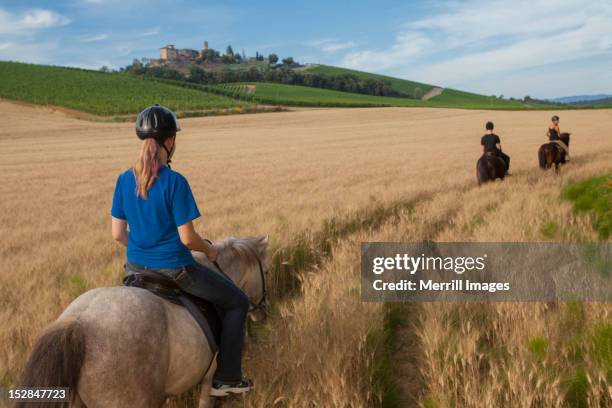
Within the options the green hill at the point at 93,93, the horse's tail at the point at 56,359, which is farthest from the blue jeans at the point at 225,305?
the green hill at the point at 93,93

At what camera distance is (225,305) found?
129 inches

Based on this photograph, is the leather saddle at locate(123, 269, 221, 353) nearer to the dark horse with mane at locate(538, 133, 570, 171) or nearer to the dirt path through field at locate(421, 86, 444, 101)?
the dark horse with mane at locate(538, 133, 570, 171)

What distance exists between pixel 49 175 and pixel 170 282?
808 inches

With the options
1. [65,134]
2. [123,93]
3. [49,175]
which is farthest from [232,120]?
[49,175]

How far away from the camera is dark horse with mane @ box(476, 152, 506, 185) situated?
43.5ft

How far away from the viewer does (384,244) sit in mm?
6801

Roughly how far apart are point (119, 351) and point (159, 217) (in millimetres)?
885

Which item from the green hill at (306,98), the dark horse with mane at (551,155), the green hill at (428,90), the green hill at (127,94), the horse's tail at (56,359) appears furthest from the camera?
the green hill at (428,90)

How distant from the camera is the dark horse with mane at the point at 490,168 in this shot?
13266 mm

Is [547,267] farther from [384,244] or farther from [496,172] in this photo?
[496,172]

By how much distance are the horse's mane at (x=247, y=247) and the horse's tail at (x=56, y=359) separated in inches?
63.5

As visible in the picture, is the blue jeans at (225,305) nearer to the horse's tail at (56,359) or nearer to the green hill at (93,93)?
the horse's tail at (56,359)

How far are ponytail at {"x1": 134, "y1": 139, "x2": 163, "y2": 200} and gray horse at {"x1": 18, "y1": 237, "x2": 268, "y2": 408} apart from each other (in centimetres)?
65

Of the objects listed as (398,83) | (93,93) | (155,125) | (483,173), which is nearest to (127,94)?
(93,93)
